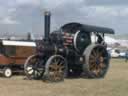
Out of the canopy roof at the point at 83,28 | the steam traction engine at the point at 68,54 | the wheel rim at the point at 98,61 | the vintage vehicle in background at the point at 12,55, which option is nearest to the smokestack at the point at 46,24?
the steam traction engine at the point at 68,54

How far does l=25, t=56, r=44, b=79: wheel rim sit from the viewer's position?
1737 cm

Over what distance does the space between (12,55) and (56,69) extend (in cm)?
483

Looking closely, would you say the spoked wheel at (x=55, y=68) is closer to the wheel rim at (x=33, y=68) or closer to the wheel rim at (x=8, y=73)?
the wheel rim at (x=33, y=68)

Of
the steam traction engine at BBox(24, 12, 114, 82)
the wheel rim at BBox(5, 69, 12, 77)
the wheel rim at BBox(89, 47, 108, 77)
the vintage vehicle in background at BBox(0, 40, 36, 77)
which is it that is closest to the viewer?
the steam traction engine at BBox(24, 12, 114, 82)

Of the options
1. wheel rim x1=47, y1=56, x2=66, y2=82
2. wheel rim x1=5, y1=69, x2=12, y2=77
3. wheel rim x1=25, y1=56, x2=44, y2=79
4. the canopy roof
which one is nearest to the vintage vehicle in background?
wheel rim x1=5, y1=69, x2=12, y2=77

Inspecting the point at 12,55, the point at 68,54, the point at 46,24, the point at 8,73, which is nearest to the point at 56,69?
the point at 68,54

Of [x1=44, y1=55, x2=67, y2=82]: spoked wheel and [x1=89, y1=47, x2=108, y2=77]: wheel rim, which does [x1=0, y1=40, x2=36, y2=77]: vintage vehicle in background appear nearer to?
[x1=44, y1=55, x2=67, y2=82]: spoked wheel

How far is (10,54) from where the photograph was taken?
2077 centimetres

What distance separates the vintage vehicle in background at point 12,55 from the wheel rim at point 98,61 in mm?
4310

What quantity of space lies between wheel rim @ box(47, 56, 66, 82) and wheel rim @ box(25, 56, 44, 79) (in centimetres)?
91

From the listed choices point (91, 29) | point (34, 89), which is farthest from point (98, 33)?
point (34, 89)

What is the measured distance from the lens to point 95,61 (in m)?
18.3

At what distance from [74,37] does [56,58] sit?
1498 millimetres

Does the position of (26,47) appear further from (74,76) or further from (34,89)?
(34,89)
